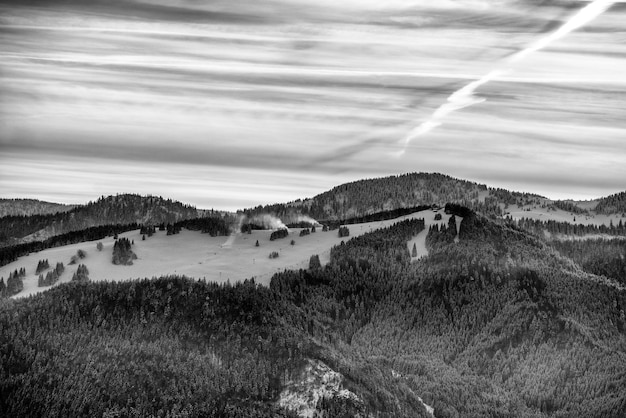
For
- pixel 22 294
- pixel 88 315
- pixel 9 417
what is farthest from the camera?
pixel 22 294

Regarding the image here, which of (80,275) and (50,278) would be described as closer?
(50,278)

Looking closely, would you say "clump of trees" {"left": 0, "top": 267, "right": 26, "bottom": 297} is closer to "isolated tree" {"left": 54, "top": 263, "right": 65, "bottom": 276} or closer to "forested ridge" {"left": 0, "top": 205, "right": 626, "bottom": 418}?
"isolated tree" {"left": 54, "top": 263, "right": 65, "bottom": 276}

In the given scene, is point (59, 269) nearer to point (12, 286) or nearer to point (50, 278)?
point (50, 278)

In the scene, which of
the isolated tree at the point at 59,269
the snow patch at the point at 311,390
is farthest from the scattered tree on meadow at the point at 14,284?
the snow patch at the point at 311,390

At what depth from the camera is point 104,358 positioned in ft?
522

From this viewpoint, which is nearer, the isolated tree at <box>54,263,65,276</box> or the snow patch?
the snow patch

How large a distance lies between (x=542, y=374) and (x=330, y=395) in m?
70.6

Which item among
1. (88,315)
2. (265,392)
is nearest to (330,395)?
(265,392)

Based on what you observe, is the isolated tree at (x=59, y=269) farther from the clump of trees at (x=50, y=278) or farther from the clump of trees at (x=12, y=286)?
the clump of trees at (x=12, y=286)

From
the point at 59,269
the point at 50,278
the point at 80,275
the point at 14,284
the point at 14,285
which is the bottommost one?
the point at 14,285

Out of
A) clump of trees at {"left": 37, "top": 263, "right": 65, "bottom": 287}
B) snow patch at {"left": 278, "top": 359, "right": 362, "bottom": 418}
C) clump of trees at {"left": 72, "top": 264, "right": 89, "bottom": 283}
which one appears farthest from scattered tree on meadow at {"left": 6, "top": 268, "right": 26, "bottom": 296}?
snow patch at {"left": 278, "top": 359, "right": 362, "bottom": 418}

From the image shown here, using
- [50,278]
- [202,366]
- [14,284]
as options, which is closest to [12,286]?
[14,284]

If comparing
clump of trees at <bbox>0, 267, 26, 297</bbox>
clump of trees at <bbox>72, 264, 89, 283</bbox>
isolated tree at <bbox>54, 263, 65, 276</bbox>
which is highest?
isolated tree at <bbox>54, 263, 65, 276</bbox>

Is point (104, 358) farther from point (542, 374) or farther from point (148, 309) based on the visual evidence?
point (542, 374)
